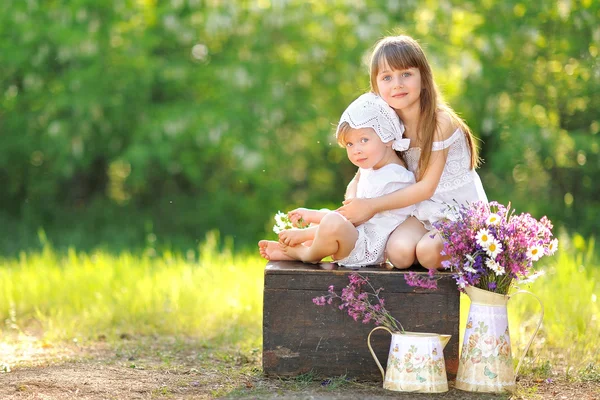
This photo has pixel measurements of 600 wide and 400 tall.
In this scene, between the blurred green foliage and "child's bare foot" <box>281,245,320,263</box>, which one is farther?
the blurred green foliage

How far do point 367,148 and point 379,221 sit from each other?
29cm

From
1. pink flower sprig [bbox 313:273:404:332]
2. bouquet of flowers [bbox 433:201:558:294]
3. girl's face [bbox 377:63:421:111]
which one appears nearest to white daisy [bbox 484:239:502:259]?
bouquet of flowers [bbox 433:201:558:294]

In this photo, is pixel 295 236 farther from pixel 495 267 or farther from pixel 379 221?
pixel 495 267

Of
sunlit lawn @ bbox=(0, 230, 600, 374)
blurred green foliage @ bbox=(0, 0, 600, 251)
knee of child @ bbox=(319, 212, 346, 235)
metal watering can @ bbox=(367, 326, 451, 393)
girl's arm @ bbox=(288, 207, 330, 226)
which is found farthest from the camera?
blurred green foliage @ bbox=(0, 0, 600, 251)

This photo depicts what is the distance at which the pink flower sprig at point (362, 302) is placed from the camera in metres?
2.98

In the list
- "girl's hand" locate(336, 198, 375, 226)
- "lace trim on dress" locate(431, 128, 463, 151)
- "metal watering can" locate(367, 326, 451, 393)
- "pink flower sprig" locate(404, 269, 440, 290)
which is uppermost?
"lace trim on dress" locate(431, 128, 463, 151)

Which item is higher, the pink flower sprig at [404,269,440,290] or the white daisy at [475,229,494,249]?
the white daisy at [475,229,494,249]

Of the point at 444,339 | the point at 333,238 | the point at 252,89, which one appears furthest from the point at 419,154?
the point at 252,89

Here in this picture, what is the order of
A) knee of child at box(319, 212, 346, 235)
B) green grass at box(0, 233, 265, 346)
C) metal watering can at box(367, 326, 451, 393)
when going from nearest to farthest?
metal watering can at box(367, 326, 451, 393)
knee of child at box(319, 212, 346, 235)
green grass at box(0, 233, 265, 346)

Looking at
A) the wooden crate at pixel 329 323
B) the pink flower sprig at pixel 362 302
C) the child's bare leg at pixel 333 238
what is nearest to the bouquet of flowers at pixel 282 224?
the child's bare leg at pixel 333 238

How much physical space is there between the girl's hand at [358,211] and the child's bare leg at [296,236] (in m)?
0.15

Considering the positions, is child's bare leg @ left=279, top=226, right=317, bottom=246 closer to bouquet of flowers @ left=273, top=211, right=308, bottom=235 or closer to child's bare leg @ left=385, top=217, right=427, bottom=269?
bouquet of flowers @ left=273, top=211, right=308, bottom=235

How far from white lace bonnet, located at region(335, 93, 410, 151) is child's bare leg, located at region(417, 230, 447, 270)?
16.1 inches

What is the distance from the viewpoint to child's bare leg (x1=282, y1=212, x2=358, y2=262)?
10.2ft
